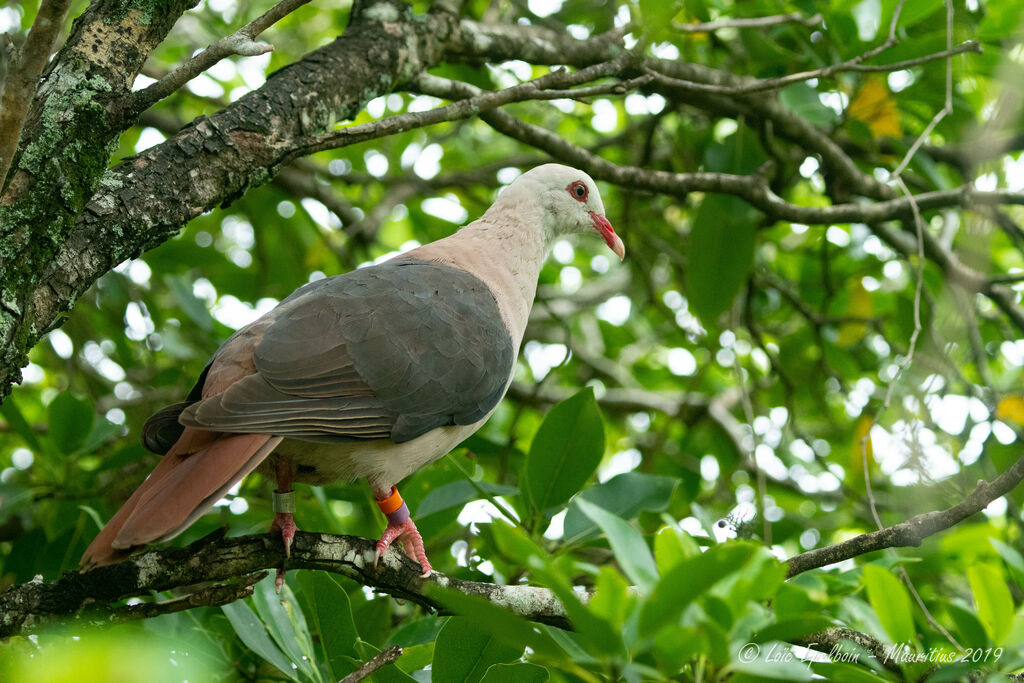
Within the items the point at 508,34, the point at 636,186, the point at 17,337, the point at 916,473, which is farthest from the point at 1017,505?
the point at 17,337

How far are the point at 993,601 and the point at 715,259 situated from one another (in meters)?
2.63

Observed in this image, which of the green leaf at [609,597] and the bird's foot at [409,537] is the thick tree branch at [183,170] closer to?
the bird's foot at [409,537]

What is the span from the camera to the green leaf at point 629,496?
112 inches

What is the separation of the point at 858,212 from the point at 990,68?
3.29 ft

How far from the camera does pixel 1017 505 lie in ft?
10.7

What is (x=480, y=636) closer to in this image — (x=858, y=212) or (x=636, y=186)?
(x=636, y=186)

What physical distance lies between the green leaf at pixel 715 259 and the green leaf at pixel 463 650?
2.43 meters

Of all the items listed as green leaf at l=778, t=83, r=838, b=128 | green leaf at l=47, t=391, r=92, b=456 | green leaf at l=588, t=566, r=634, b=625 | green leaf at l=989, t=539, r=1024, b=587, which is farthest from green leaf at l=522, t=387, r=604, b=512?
green leaf at l=778, t=83, r=838, b=128

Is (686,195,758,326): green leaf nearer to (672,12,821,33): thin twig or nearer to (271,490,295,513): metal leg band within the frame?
(672,12,821,33): thin twig

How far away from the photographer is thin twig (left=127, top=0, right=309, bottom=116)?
→ 1.90 m

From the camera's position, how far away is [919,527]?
2010 mm

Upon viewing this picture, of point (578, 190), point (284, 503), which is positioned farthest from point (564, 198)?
point (284, 503)

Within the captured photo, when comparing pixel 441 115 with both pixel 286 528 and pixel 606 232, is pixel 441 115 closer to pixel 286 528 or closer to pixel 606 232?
pixel 286 528

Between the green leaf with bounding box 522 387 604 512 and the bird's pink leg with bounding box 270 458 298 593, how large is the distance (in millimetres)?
707
